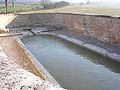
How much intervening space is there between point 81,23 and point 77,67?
714cm

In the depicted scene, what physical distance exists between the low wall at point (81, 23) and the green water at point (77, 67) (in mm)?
1654

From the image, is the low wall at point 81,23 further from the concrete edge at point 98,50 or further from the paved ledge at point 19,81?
the paved ledge at point 19,81

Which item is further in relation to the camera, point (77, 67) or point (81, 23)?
point (81, 23)

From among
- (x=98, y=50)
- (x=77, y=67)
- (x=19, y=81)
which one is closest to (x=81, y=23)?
(x=98, y=50)

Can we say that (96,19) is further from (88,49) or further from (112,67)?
(112,67)

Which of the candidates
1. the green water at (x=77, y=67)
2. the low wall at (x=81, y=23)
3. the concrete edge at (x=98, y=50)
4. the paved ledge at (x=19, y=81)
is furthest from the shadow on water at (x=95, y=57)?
the paved ledge at (x=19, y=81)

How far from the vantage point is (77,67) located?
30.2 feet

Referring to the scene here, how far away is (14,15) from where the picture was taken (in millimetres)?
21000

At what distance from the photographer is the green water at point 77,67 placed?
7375 mm

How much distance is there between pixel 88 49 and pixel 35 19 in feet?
35.0

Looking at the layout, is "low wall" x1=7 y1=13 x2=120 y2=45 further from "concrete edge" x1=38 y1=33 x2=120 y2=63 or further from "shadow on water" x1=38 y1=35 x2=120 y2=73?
"shadow on water" x1=38 y1=35 x2=120 y2=73

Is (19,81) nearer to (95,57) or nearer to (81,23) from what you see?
(95,57)

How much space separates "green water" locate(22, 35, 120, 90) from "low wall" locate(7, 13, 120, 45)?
5.43 ft

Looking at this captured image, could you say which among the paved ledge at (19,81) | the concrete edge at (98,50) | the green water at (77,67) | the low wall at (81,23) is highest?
the paved ledge at (19,81)
